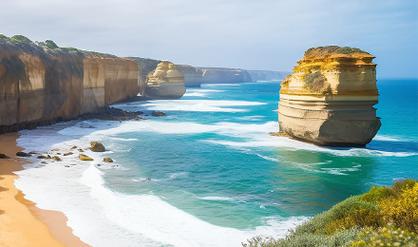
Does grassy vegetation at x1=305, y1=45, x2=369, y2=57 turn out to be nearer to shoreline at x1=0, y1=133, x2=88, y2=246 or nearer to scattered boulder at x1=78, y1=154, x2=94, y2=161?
scattered boulder at x1=78, y1=154, x2=94, y2=161

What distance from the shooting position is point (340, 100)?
30.7m

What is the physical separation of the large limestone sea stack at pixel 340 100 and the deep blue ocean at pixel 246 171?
1.09 metres

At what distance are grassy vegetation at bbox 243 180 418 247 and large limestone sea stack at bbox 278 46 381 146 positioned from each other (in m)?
17.5

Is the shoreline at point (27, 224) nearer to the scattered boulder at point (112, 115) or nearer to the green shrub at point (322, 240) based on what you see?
the green shrub at point (322, 240)

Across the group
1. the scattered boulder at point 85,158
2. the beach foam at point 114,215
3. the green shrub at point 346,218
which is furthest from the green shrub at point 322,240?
the scattered boulder at point 85,158

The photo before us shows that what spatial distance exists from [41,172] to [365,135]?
2147 centimetres

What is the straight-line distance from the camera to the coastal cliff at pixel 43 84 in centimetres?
3509

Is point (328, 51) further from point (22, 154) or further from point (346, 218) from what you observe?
point (346, 218)

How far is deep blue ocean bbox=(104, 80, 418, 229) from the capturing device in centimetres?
1806

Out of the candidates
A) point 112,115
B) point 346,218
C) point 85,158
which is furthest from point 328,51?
point 112,115

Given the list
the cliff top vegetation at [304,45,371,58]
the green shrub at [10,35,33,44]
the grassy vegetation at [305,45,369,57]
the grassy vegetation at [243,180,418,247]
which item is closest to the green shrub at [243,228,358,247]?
the grassy vegetation at [243,180,418,247]

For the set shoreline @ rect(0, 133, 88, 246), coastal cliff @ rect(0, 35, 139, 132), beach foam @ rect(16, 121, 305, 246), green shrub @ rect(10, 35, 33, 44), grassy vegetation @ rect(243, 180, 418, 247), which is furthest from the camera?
green shrub @ rect(10, 35, 33, 44)

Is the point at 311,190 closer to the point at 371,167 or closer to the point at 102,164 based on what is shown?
the point at 371,167

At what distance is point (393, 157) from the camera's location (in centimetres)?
2939
